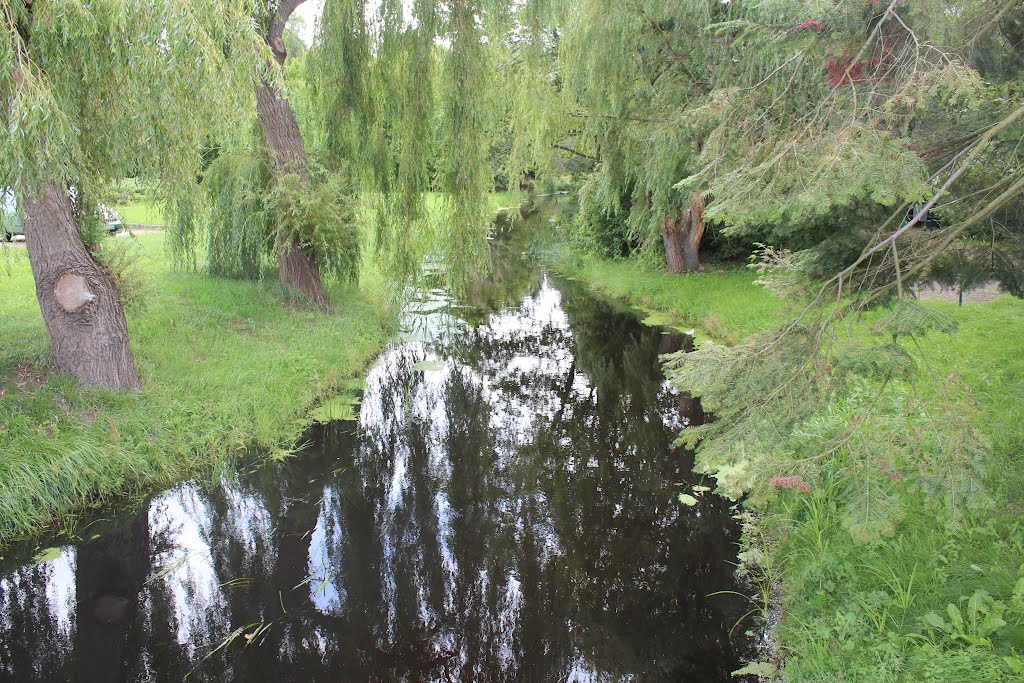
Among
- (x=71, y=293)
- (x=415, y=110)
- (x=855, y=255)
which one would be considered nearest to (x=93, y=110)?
(x=71, y=293)

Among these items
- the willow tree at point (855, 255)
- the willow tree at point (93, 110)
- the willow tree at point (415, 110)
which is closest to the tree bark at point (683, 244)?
the willow tree at point (415, 110)

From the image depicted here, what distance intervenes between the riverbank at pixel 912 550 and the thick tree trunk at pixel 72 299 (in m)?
5.88

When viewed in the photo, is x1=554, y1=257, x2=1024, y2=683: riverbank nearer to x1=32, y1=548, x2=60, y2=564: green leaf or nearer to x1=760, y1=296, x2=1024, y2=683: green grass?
x1=760, y1=296, x2=1024, y2=683: green grass

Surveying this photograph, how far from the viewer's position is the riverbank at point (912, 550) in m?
2.83

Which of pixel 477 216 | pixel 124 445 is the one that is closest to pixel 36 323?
pixel 124 445

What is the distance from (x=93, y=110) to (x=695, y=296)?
9.68m

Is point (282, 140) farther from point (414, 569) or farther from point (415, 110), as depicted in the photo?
point (414, 569)

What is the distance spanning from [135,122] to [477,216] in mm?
3927

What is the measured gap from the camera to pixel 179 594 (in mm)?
4590

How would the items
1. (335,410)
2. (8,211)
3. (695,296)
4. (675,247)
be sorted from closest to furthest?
(8,211)
(335,410)
(695,296)
(675,247)

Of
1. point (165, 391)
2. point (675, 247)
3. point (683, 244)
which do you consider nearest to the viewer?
point (165, 391)

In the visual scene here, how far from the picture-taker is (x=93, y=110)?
4.96m

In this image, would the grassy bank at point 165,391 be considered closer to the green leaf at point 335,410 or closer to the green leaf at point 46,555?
the green leaf at point 335,410

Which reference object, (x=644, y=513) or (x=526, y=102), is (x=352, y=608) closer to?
(x=644, y=513)
